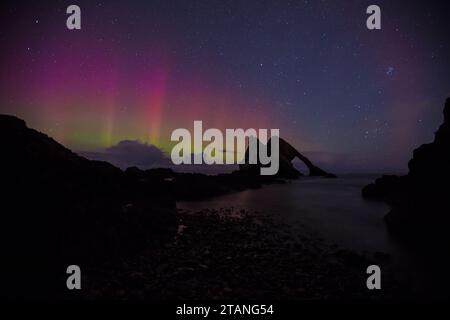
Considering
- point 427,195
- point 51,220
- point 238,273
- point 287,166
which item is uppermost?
point 427,195

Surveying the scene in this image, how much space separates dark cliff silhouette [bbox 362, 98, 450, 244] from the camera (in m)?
12.5

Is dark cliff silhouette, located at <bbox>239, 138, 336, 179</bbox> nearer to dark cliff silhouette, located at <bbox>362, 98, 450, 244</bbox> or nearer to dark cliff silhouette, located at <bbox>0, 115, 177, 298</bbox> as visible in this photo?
dark cliff silhouette, located at <bbox>362, 98, 450, 244</bbox>

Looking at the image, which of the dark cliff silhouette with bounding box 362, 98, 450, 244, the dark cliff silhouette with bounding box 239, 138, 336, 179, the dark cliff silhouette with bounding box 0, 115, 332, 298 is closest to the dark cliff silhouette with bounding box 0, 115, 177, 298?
the dark cliff silhouette with bounding box 0, 115, 332, 298

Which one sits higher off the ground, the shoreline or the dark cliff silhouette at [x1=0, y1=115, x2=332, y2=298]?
the dark cliff silhouette at [x1=0, y1=115, x2=332, y2=298]

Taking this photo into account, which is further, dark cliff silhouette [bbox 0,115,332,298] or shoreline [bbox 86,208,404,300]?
dark cliff silhouette [bbox 0,115,332,298]

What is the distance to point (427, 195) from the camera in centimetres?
1335

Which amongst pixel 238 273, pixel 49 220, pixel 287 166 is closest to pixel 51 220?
pixel 49 220

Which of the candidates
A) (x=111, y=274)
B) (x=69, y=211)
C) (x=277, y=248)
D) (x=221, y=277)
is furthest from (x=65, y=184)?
(x=277, y=248)

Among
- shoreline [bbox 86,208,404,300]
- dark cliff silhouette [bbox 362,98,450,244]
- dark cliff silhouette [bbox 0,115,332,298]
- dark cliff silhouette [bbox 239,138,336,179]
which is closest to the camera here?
shoreline [bbox 86,208,404,300]

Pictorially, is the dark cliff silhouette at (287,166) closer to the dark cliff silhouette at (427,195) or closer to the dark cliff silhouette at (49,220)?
the dark cliff silhouette at (427,195)

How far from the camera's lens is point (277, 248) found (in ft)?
33.9

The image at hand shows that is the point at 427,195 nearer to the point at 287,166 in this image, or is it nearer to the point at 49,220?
the point at 49,220
